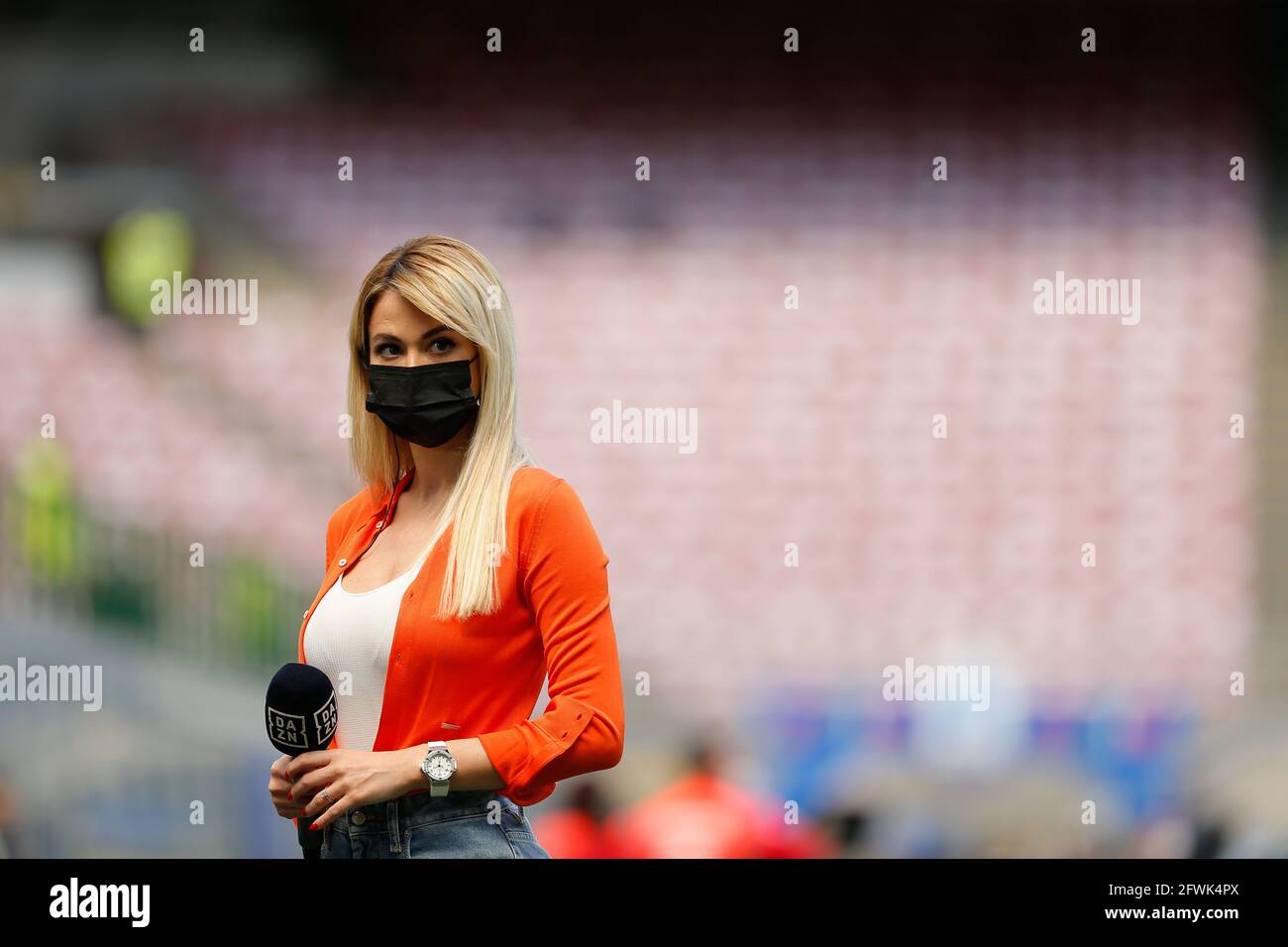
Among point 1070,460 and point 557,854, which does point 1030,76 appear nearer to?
point 1070,460

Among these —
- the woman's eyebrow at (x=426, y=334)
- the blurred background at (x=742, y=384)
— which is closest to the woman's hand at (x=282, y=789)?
the woman's eyebrow at (x=426, y=334)

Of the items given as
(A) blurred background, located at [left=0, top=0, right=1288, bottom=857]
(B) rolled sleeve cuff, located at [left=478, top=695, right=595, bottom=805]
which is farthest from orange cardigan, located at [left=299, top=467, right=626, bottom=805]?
(A) blurred background, located at [left=0, top=0, right=1288, bottom=857]

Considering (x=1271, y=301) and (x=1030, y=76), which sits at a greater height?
(x=1030, y=76)

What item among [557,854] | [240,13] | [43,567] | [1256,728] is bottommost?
[557,854]

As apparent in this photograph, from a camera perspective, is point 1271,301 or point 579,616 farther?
point 1271,301

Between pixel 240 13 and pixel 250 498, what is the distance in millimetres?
1711

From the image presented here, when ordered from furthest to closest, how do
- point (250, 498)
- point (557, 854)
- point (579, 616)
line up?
1. point (250, 498)
2. point (557, 854)
3. point (579, 616)

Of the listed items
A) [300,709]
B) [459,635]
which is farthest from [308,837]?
[459,635]

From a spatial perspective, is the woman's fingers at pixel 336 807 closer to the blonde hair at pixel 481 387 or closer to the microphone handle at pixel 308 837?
the microphone handle at pixel 308 837

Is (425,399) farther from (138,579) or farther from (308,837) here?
(138,579)

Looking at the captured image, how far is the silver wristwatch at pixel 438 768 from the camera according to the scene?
1.59 m

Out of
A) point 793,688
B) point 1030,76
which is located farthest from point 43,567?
point 1030,76

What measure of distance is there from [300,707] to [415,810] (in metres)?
0.21

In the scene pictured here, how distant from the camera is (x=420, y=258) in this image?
5.65 feet
